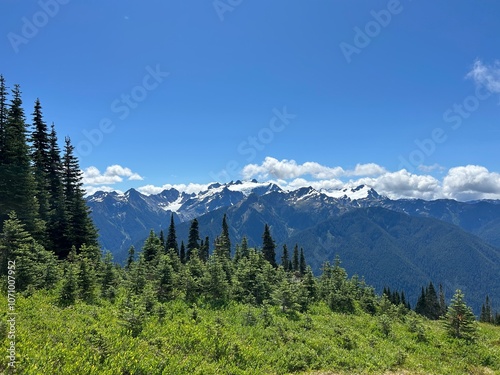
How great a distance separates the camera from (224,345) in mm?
16281

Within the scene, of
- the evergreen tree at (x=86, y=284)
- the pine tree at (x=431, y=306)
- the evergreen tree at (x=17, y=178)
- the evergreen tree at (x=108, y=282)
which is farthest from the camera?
the pine tree at (x=431, y=306)

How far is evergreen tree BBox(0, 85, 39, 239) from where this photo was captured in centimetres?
3536

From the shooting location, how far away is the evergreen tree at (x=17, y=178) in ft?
116

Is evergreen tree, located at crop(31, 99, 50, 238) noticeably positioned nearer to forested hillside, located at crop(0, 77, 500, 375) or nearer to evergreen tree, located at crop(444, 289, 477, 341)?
forested hillside, located at crop(0, 77, 500, 375)

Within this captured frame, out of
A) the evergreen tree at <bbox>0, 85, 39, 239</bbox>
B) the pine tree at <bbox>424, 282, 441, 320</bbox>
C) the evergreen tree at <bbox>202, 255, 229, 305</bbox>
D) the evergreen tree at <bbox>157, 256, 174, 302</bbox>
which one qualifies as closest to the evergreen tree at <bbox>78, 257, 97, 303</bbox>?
the evergreen tree at <bbox>157, 256, 174, 302</bbox>

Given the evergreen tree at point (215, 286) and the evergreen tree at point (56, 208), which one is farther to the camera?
the evergreen tree at point (56, 208)

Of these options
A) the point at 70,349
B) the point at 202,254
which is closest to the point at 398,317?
the point at 70,349

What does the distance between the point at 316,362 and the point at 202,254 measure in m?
74.0

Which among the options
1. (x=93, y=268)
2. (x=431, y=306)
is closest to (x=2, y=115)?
(x=93, y=268)

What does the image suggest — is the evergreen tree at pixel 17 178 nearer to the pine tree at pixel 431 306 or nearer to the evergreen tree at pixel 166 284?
the evergreen tree at pixel 166 284

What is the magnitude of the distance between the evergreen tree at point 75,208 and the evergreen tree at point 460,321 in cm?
4187

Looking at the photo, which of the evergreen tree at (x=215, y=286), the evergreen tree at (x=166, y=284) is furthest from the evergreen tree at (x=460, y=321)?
the evergreen tree at (x=166, y=284)

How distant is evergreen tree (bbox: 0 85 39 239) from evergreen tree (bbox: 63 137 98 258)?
16.0ft

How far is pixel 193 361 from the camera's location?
14422 millimetres
